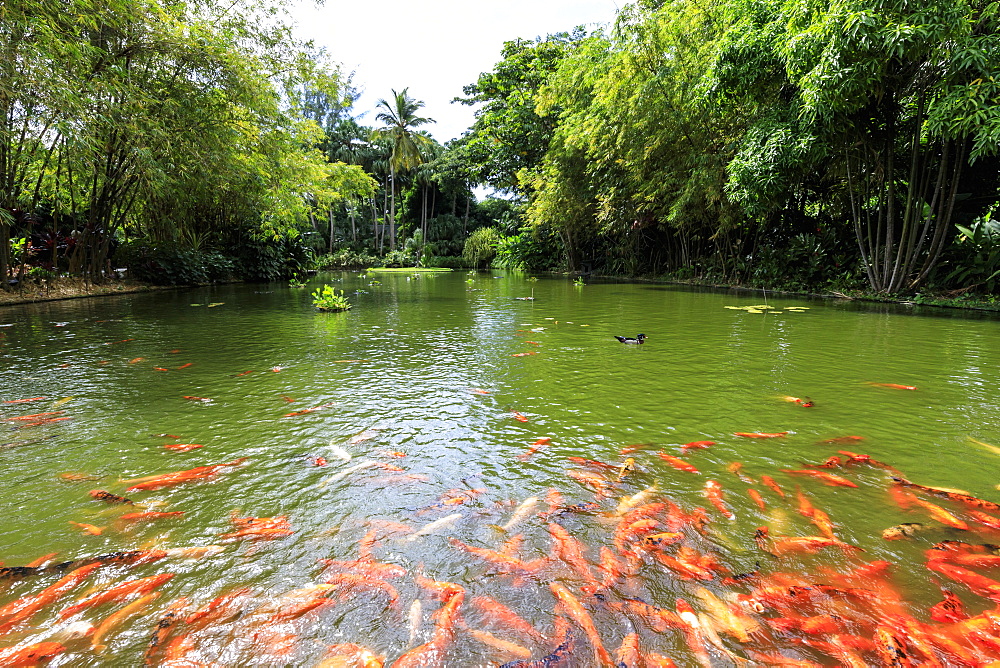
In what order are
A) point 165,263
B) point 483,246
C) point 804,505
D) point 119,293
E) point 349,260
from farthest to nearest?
point 349,260 → point 483,246 → point 165,263 → point 119,293 → point 804,505

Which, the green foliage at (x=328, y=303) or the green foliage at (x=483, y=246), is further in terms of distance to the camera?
the green foliage at (x=483, y=246)

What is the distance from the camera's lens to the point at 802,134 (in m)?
8.62

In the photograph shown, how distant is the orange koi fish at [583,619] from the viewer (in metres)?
1.14

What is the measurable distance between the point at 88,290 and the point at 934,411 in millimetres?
14551

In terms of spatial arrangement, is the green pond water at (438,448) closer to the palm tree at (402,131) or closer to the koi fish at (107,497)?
the koi fish at (107,497)

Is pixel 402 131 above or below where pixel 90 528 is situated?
above

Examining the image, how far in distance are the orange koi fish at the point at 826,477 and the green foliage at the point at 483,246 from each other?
3221 centimetres

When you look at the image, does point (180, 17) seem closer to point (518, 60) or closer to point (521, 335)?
point (521, 335)

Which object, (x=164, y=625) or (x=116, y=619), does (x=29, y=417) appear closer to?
(x=116, y=619)

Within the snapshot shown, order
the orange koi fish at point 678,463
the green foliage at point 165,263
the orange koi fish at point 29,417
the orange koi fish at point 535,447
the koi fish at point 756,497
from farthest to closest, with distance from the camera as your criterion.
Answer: the green foliage at point 165,263
the orange koi fish at point 29,417
the orange koi fish at point 535,447
the orange koi fish at point 678,463
the koi fish at point 756,497

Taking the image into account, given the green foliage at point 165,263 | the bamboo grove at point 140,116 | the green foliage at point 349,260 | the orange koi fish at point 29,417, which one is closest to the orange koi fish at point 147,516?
the orange koi fish at point 29,417

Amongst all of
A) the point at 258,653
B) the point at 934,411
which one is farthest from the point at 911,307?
the point at 258,653

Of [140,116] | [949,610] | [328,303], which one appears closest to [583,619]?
[949,610]

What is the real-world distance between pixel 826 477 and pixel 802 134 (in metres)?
8.75
